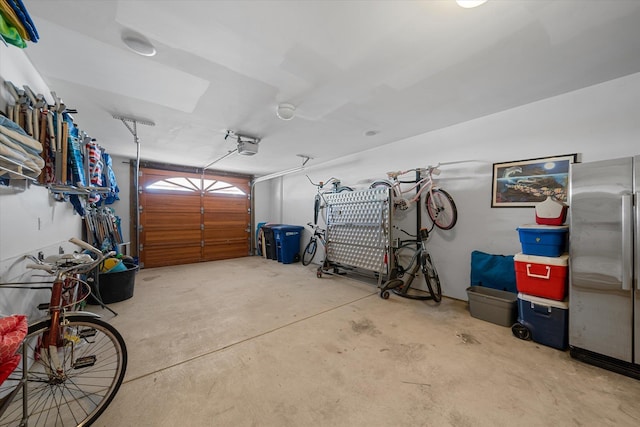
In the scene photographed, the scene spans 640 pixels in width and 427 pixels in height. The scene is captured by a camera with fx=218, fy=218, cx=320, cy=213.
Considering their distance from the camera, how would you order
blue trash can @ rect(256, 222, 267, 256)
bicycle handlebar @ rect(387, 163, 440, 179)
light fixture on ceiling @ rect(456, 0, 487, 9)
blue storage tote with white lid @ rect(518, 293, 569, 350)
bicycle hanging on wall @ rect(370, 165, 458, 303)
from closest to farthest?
1. light fixture on ceiling @ rect(456, 0, 487, 9)
2. blue storage tote with white lid @ rect(518, 293, 569, 350)
3. bicycle hanging on wall @ rect(370, 165, 458, 303)
4. bicycle handlebar @ rect(387, 163, 440, 179)
5. blue trash can @ rect(256, 222, 267, 256)

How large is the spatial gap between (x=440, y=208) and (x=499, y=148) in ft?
3.50

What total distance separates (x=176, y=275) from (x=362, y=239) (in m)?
4.04

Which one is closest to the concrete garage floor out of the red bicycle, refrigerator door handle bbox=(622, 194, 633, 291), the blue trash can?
the red bicycle

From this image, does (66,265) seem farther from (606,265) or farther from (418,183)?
(606,265)

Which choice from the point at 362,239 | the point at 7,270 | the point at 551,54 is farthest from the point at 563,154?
the point at 7,270

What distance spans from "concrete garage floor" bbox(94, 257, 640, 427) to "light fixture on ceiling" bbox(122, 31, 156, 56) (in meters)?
2.58

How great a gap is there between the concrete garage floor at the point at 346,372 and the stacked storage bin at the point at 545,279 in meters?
0.16

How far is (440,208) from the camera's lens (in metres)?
3.42

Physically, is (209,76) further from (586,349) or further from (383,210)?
(586,349)

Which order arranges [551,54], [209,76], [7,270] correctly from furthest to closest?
[209,76] < [551,54] < [7,270]

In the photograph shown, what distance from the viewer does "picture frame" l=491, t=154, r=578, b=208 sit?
2492 millimetres

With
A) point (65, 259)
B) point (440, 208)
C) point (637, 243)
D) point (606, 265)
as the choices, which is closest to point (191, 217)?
point (65, 259)

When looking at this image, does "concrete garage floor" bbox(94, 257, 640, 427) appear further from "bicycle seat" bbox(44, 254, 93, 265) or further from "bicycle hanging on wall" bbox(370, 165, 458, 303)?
"bicycle seat" bbox(44, 254, 93, 265)

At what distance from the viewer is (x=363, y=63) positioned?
6.36ft
